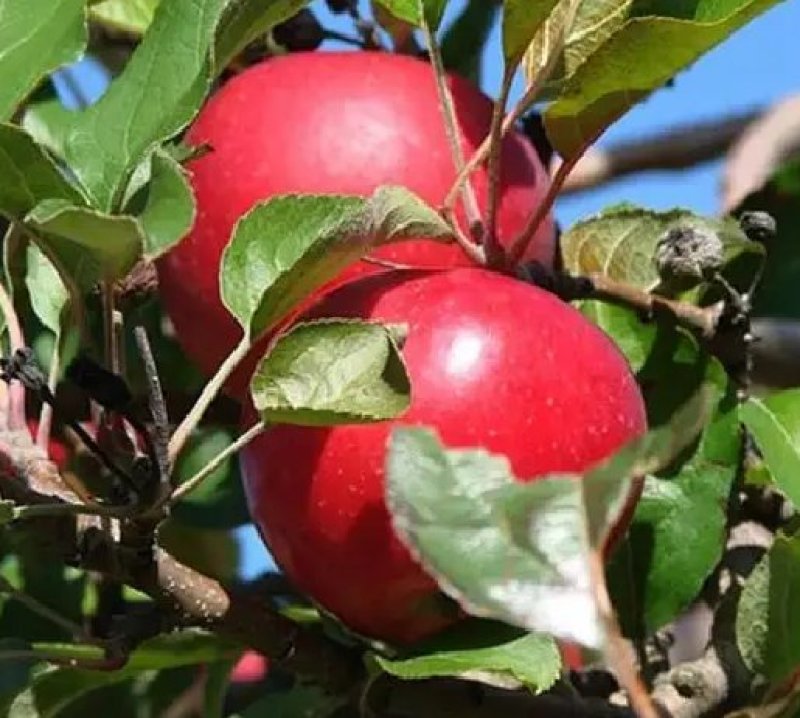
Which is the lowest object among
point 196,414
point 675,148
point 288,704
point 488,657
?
point 675,148

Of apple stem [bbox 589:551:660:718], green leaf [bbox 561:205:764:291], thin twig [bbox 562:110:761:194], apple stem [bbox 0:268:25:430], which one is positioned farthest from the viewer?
thin twig [bbox 562:110:761:194]

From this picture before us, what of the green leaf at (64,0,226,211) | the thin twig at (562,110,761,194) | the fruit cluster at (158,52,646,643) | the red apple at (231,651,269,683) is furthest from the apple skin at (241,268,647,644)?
the thin twig at (562,110,761,194)

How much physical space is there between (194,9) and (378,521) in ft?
0.80

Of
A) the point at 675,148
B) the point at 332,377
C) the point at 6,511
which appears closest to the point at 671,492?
the point at 332,377

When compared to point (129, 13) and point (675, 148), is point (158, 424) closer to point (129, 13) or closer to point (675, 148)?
point (129, 13)

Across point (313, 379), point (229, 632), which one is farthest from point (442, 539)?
point (229, 632)

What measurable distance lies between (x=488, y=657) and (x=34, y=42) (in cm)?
35

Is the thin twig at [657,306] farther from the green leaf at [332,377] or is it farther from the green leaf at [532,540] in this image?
the green leaf at [532,540]

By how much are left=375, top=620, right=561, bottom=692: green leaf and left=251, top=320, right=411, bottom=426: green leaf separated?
102mm

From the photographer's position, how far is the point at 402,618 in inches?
34.8

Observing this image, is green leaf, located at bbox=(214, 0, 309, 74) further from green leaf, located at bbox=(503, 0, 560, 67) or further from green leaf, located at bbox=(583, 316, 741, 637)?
green leaf, located at bbox=(583, 316, 741, 637)

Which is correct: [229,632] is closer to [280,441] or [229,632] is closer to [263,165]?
[280,441]

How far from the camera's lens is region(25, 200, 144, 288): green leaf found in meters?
0.77

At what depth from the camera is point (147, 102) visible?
2.97 ft
